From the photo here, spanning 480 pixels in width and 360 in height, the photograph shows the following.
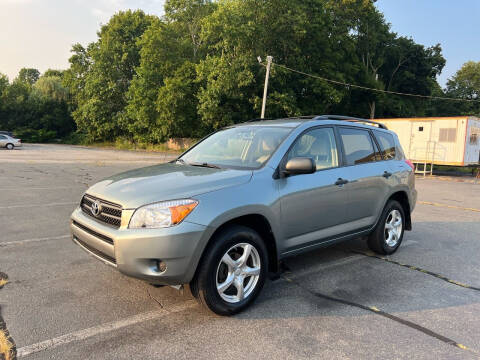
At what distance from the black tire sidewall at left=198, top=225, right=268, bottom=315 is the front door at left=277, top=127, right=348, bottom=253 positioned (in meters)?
0.43

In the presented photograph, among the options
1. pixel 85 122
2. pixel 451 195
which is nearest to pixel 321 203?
pixel 451 195

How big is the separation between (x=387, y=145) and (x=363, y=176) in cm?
109

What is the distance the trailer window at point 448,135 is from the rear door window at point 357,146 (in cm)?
1639

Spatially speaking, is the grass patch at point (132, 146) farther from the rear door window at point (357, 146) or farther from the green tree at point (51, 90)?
the rear door window at point (357, 146)

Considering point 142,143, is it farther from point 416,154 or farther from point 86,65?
point 416,154

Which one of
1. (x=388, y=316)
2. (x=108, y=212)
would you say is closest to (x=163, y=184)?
(x=108, y=212)

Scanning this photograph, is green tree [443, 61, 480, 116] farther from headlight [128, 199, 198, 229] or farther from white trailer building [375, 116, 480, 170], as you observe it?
headlight [128, 199, 198, 229]

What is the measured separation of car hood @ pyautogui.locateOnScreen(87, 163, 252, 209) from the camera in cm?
301

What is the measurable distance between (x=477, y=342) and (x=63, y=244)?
5.02 m

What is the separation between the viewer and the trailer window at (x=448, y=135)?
18484mm

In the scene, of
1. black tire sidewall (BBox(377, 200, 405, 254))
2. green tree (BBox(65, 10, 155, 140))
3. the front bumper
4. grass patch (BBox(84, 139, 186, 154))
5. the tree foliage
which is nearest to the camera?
the front bumper

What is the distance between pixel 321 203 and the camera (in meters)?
3.91

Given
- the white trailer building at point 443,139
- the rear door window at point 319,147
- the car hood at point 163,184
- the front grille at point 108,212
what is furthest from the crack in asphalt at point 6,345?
the white trailer building at point 443,139

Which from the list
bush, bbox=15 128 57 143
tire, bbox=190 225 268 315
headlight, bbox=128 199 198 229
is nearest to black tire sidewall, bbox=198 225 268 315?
tire, bbox=190 225 268 315
